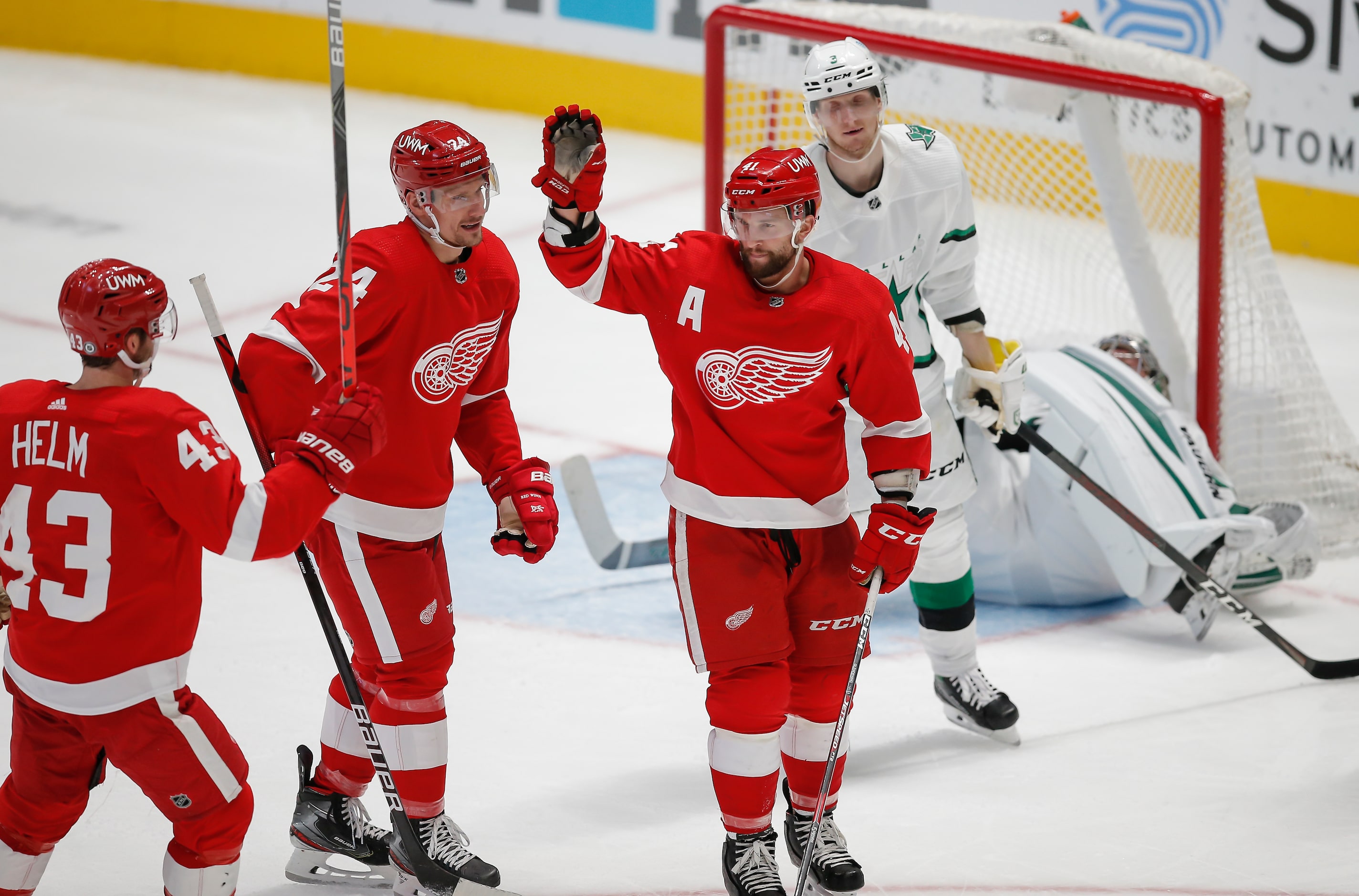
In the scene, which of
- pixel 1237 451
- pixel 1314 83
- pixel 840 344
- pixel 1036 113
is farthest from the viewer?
pixel 1314 83

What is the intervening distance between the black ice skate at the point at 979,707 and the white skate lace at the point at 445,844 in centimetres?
128

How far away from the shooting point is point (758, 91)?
5.49 m

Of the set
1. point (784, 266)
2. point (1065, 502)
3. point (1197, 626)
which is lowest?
point (1197, 626)

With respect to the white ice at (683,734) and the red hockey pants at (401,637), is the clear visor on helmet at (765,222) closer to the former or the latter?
the red hockey pants at (401,637)

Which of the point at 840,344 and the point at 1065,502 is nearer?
the point at 840,344

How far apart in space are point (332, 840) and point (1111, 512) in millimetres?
2164

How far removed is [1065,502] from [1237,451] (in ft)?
2.16

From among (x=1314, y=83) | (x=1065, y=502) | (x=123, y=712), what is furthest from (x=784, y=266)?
(x=1314, y=83)

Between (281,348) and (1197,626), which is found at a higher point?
(281,348)

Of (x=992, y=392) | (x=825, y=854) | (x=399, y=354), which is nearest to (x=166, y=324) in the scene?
(x=399, y=354)

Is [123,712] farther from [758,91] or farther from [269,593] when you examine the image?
[758,91]

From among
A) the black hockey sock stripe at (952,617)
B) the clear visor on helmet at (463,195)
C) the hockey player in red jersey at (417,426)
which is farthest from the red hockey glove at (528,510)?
the black hockey sock stripe at (952,617)

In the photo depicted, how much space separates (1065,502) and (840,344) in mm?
1845

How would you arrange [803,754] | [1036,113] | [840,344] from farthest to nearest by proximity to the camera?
1. [1036,113]
2. [803,754]
3. [840,344]
